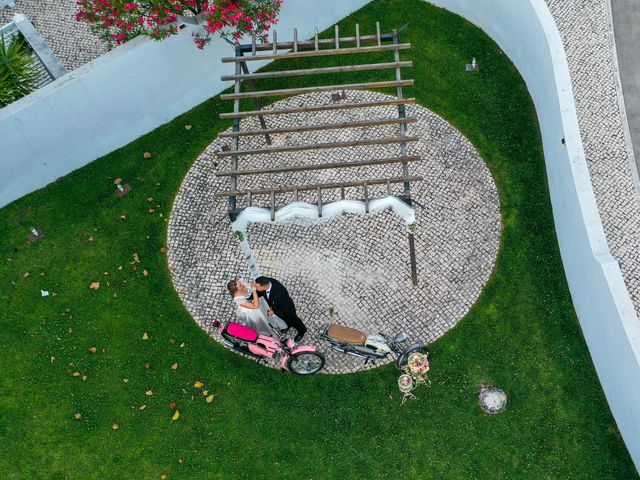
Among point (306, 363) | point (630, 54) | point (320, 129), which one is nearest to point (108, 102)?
point (320, 129)

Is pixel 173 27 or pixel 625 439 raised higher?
pixel 173 27

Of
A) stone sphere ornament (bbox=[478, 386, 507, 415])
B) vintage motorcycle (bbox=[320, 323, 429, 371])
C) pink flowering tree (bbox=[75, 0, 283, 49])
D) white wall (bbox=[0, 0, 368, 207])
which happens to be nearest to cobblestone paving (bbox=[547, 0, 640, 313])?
stone sphere ornament (bbox=[478, 386, 507, 415])

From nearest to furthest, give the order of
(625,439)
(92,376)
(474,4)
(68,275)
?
(625,439), (92,376), (68,275), (474,4)

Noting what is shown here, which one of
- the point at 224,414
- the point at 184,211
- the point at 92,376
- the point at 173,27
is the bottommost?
the point at 224,414

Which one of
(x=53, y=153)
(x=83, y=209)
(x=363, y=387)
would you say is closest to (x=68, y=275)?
(x=83, y=209)

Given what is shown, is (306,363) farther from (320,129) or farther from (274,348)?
(320,129)

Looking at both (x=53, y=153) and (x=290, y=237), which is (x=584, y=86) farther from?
(x=53, y=153)

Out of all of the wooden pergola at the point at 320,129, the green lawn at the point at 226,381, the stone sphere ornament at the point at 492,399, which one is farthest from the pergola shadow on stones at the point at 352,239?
the stone sphere ornament at the point at 492,399
